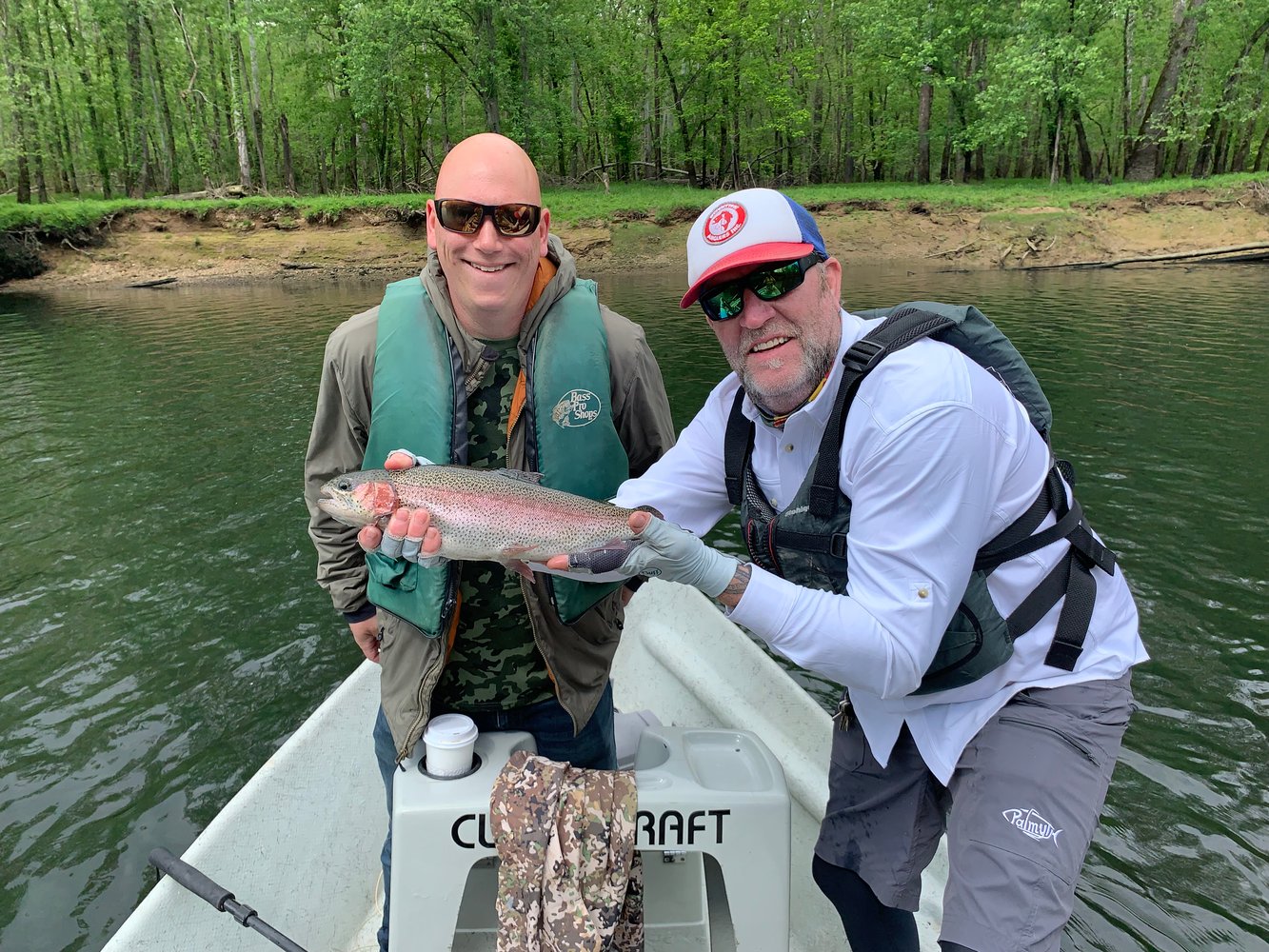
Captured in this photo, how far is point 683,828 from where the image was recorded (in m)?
2.93

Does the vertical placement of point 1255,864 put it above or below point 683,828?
below

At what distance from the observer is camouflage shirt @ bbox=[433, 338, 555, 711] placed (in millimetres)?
3119

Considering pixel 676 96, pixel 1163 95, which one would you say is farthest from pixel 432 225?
pixel 676 96

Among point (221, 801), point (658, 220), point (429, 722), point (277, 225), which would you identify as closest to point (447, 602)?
point (429, 722)

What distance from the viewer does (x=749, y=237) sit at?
2561mm

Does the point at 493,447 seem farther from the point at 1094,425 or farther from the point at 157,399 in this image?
the point at 157,399

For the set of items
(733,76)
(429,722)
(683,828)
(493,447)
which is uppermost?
(733,76)

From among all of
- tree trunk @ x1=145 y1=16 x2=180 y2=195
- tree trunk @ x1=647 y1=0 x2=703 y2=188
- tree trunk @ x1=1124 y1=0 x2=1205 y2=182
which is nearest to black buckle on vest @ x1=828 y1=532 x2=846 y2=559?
tree trunk @ x1=1124 y1=0 x2=1205 y2=182

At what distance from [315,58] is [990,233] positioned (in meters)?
34.7

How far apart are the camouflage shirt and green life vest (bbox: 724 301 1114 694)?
1004 mm

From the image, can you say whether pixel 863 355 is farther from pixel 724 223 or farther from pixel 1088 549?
pixel 1088 549

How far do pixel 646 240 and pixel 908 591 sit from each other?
33553 mm

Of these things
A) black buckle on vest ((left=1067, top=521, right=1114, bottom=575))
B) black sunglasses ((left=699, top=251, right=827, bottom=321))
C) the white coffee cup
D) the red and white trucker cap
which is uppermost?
the red and white trucker cap

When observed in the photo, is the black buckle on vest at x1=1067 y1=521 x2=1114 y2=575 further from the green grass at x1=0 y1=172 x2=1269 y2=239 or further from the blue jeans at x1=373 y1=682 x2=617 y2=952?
the green grass at x1=0 y1=172 x2=1269 y2=239
